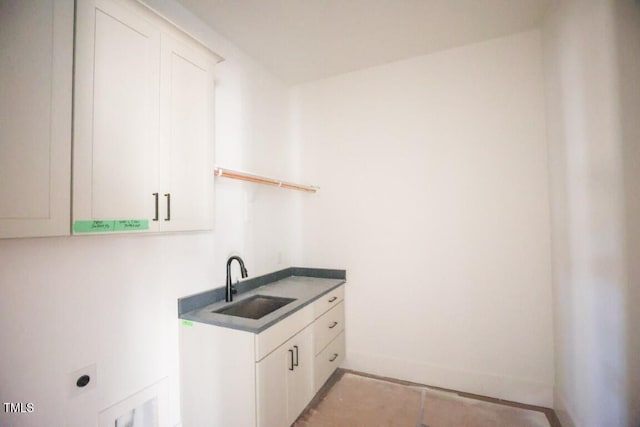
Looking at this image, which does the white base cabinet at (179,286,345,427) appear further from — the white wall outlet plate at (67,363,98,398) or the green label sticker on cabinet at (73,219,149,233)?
the green label sticker on cabinet at (73,219,149,233)

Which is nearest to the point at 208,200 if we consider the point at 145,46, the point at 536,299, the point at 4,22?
the point at 145,46

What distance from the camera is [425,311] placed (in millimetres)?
2354

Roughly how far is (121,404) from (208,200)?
114 cm

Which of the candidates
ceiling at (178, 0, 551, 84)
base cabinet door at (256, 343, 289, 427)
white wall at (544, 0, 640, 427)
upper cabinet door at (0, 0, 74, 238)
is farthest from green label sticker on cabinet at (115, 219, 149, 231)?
white wall at (544, 0, 640, 427)

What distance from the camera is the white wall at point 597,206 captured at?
1205mm

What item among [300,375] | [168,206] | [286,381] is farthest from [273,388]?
[168,206]

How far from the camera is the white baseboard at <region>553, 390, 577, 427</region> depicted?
1682mm

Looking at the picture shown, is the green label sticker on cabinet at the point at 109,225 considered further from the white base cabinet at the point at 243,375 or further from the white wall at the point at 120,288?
the white base cabinet at the point at 243,375

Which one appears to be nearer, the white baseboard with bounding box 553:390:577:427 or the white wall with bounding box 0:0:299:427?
the white wall with bounding box 0:0:299:427

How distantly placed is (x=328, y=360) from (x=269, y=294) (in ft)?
2.50

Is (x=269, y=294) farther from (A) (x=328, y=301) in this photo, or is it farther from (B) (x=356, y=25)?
(B) (x=356, y=25)

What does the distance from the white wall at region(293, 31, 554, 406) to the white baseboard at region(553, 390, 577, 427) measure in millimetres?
82

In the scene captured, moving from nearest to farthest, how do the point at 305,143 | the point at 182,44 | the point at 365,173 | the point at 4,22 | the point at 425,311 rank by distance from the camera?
1. the point at 4,22
2. the point at 182,44
3. the point at 425,311
4. the point at 365,173
5. the point at 305,143

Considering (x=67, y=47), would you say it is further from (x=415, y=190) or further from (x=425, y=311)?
(x=425, y=311)
